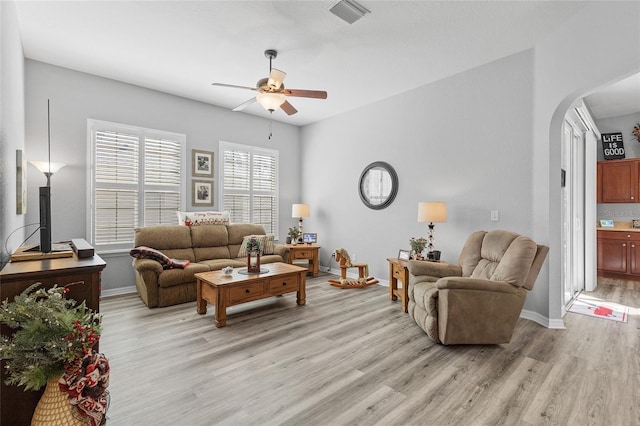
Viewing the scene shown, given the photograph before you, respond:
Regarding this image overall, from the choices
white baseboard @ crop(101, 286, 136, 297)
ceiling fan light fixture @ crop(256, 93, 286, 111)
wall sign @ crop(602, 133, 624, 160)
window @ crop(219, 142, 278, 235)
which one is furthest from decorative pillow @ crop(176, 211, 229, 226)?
wall sign @ crop(602, 133, 624, 160)

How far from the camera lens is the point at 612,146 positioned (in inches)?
223

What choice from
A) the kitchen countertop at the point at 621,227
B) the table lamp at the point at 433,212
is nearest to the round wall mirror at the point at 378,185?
the table lamp at the point at 433,212

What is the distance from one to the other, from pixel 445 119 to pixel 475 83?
1.83 ft

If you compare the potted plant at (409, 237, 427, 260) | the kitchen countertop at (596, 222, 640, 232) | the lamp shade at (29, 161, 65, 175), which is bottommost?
the potted plant at (409, 237, 427, 260)

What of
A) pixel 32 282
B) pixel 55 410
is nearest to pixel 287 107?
pixel 32 282

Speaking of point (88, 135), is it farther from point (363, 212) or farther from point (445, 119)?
point (445, 119)

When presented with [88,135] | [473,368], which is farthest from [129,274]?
[473,368]

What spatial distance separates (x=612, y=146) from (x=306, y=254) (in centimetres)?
610

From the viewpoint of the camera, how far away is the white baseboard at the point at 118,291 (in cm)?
430

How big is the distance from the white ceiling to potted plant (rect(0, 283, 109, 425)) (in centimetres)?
272

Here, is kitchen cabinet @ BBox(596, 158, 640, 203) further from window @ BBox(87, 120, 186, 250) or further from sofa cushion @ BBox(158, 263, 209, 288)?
window @ BBox(87, 120, 186, 250)

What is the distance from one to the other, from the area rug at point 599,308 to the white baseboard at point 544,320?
2.60 ft

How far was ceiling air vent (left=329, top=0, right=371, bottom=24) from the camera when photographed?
2.67m

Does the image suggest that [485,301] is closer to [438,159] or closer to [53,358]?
[438,159]
